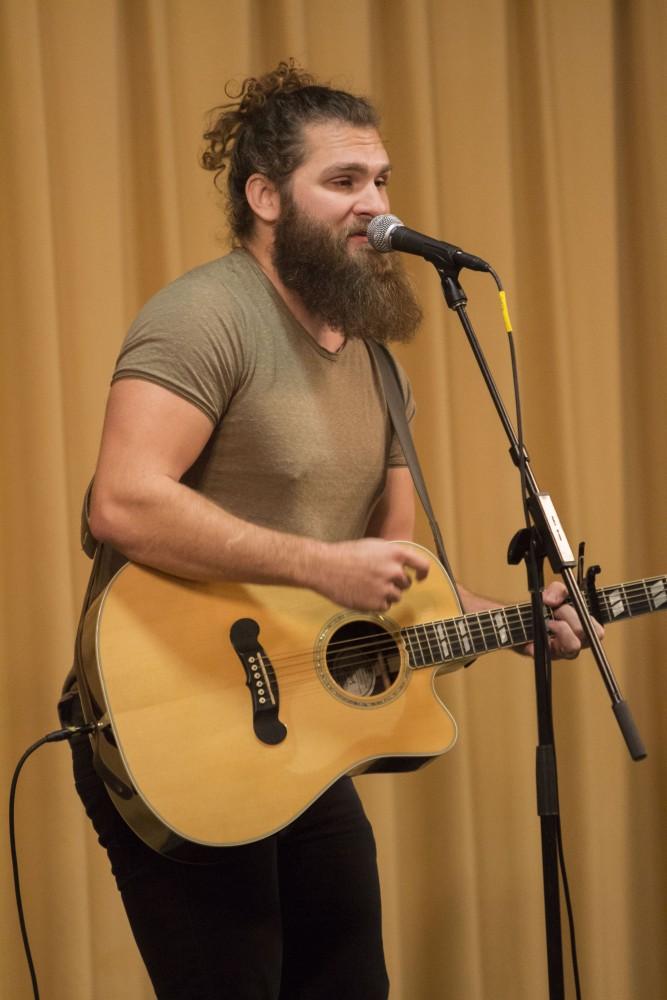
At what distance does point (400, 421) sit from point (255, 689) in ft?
2.28

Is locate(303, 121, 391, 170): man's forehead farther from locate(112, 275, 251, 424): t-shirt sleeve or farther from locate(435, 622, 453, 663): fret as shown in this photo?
locate(435, 622, 453, 663): fret

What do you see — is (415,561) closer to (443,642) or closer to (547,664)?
(443,642)

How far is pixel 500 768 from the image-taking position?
3303 millimetres

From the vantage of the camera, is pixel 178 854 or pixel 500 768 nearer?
pixel 178 854

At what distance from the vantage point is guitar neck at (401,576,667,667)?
2045mm

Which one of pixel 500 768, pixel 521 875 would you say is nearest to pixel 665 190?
pixel 500 768

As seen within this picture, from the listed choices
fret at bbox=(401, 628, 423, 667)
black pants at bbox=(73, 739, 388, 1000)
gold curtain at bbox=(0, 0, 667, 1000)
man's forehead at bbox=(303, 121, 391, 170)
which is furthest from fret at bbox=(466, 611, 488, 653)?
gold curtain at bbox=(0, 0, 667, 1000)

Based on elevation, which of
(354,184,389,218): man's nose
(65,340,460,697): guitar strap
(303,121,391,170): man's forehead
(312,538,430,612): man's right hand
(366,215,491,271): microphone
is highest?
(303,121,391,170): man's forehead

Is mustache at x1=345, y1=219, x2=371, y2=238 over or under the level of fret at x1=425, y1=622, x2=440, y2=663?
over

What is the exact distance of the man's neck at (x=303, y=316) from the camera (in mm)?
2223

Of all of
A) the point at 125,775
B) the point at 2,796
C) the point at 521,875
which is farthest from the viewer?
the point at 521,875

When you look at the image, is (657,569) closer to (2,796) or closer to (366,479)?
(366,479)

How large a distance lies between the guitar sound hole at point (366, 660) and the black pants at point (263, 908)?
0.19 metres

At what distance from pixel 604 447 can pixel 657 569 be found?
42 cm
